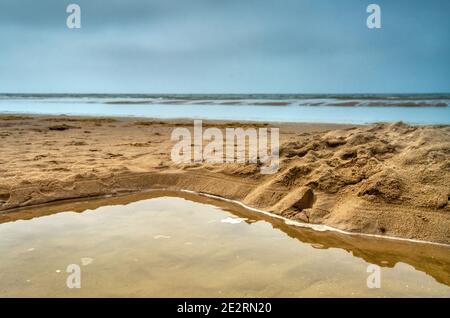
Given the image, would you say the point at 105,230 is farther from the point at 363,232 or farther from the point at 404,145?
the point at 404,145

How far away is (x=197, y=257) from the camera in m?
2.67

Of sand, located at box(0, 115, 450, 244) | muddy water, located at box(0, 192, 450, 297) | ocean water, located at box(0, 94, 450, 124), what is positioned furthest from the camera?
ocean water, located at box(0, 94, 450, 124)

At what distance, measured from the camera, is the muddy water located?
2254 mm

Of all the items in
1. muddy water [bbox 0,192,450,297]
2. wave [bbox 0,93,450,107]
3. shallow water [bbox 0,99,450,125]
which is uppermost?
wave [bbox 0,93,450,107]

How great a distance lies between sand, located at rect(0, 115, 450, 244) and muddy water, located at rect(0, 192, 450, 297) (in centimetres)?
28

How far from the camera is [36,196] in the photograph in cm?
409

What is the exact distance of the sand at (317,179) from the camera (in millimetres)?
3271

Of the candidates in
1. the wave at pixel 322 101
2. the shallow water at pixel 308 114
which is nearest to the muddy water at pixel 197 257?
the shallow water at pixel 308 114

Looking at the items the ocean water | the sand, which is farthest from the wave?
the sand

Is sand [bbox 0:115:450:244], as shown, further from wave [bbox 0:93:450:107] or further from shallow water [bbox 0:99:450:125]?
wave [bbox 0:93:450:107]

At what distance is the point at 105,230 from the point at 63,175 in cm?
168

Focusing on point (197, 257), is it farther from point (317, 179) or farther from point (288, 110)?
point (288, 110)

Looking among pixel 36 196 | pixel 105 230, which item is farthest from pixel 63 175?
pixel 105 230

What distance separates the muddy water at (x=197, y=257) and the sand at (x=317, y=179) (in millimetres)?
275
